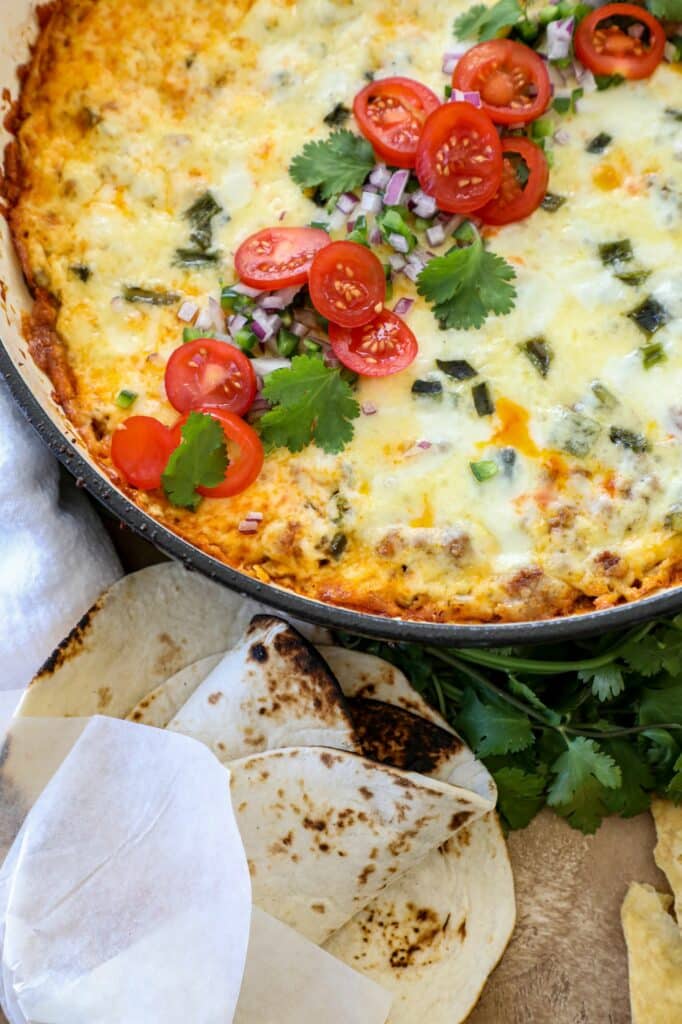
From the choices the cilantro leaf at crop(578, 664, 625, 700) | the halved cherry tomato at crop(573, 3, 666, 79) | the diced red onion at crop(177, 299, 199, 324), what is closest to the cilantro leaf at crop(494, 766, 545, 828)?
the cilantro leaf at crop(578, 664, 625, 700)

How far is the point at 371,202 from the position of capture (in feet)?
11.3

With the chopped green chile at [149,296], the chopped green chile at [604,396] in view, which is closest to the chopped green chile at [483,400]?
the chopped green chile at [604,396]

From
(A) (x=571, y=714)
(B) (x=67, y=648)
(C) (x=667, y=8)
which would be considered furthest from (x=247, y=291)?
(A) (x=571, y=714)

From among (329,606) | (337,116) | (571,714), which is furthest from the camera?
(571,714)

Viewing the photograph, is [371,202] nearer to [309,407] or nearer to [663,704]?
[309,407]

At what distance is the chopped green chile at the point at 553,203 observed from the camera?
3457 mm

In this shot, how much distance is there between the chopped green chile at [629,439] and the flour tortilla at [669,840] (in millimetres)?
Answer: 1189

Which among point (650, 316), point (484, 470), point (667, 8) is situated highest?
point (667, 8)

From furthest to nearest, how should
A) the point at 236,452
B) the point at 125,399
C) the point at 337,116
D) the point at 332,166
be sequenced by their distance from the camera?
1. the point at 337,116
2. the point at 332,166
3. the point at 125,399
4. the point at 236,452

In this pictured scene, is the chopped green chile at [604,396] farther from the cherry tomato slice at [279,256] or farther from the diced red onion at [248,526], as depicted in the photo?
the diced red onion at [248,526]

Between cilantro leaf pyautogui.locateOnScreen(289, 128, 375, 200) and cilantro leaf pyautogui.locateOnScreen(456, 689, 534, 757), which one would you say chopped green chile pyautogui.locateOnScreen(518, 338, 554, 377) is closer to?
cilantro leaf pyautogui.locateOnScreen(289, 128, 375, 200)

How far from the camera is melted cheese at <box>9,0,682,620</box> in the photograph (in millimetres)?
3236

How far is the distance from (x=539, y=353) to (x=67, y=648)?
62.5 inches

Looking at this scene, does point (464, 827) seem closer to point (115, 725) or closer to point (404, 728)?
point (404, 728)
